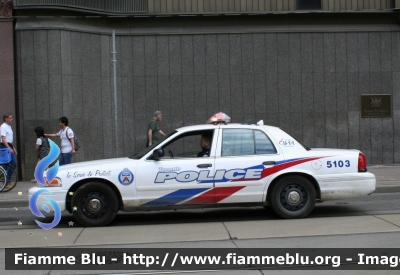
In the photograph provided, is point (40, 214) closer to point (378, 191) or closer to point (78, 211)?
point (78, 211)

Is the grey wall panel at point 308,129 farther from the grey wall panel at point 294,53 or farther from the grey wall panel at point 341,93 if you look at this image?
the grey wall panel at point 294,53

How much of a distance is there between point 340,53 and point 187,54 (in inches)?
167

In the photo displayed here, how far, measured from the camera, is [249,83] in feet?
58.2

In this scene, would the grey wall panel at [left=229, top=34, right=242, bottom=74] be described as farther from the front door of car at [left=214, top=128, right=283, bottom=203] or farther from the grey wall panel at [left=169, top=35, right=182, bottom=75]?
the front door of car at [left=214, top=128, right=283, bottom=203]

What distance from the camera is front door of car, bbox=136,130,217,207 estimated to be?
387 inches

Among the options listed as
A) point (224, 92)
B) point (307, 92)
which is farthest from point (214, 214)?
point (307, 92)

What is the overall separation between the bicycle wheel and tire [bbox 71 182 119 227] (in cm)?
505

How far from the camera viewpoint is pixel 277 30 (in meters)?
17.7

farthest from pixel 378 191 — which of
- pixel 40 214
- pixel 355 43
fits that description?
pixel 40 214

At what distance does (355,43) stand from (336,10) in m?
1.06

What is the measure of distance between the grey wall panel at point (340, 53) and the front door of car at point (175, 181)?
9.05m

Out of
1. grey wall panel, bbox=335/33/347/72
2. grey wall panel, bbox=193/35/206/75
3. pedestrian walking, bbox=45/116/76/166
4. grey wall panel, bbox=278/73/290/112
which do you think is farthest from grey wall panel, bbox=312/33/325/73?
pedestrian walking, bbox=45/116/76/166

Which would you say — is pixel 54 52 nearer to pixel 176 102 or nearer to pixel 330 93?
pixel 176 102

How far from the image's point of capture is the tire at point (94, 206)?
980 cm
